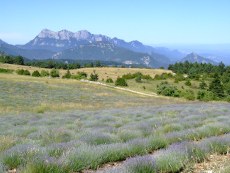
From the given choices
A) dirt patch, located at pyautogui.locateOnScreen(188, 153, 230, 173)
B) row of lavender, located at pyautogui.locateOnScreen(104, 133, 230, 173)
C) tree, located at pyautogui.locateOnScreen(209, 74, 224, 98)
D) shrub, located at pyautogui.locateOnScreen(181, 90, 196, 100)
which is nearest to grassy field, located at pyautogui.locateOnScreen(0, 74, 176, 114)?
shrub, located at pyautogui.locateOnScreen(181, 90, 196, 100)

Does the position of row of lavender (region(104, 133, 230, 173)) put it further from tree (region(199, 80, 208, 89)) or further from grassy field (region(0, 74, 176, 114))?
tree (region(199, 80, 208, 89))

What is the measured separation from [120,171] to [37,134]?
7.47 meters

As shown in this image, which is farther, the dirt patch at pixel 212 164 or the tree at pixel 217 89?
the tree at pixel 217 89

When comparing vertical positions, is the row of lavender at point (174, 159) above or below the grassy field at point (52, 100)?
above

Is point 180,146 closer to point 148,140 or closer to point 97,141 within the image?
point 148,140

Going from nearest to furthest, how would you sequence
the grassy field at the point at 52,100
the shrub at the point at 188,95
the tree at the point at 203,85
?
the grassy field at the point at 52,100 < the shrub at the point at 188,95 < the tree at the point at 203,85

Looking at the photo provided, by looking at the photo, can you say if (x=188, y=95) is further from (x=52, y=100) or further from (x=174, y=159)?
(x=174, y=159)

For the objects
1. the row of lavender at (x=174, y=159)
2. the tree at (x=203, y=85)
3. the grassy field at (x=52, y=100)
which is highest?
the row of lavender at (x=174, y=159)

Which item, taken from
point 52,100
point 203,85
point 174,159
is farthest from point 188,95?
point 174,159

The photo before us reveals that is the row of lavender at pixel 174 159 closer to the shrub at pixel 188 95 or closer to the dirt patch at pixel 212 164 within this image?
the dirt patch at pixel 212 164

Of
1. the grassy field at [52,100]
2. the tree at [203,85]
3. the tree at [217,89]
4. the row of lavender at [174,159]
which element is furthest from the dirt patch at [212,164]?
the tree at [203,85]

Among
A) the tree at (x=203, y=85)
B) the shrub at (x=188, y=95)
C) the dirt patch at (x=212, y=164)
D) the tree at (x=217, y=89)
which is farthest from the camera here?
the tree at (x=203, y=85)

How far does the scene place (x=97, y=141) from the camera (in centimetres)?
1055

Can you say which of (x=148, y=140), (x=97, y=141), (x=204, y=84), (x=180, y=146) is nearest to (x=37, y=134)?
(x=97, y=141)
